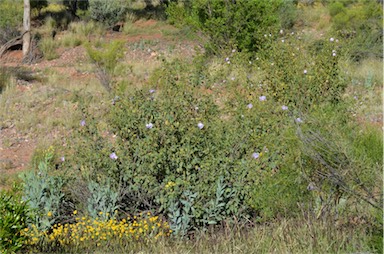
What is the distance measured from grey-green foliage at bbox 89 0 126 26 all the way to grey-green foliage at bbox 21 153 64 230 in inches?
644

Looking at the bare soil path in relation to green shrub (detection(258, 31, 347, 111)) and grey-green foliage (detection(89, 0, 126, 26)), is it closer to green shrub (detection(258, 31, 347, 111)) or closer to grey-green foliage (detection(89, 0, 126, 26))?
grey-green foliage (detection(89, 0, 126, 26))

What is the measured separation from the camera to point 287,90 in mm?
7223

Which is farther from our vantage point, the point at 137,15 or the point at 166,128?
the point at 137,15

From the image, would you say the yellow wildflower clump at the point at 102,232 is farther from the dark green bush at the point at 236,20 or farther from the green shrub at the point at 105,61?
Result: the dark green bush at the point at 236,20

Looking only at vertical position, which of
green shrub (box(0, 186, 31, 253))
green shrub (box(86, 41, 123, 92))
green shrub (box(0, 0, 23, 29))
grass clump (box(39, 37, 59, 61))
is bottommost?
green shrub (box(0, 0, 23, 29))

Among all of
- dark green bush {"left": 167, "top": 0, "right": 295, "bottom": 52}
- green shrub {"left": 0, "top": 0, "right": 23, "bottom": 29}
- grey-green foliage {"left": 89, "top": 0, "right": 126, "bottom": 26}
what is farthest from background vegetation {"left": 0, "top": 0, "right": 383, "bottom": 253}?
grey-green foliage {"left": 89, "top": 0, "right": 126, "bottom": 26}

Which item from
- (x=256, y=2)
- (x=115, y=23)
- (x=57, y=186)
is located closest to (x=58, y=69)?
(x=256, y=2)

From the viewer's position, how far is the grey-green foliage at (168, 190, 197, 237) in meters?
4.69

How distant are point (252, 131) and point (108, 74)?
6.66 m

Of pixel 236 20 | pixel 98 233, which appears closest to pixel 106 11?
pixel 236 20

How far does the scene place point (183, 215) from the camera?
4750 millimetres

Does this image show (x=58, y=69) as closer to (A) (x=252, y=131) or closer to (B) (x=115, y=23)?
(B) (x=115, y=23)

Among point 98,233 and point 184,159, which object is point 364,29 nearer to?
point 184,159

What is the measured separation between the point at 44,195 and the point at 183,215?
128 centimetres
